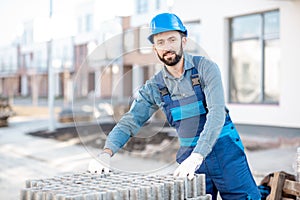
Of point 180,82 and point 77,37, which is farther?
point 77,37

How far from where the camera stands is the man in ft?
10.2

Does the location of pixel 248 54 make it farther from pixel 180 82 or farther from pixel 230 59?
pixel 180 82

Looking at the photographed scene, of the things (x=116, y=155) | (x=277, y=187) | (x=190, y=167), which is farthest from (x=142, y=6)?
(x=190, y=167)

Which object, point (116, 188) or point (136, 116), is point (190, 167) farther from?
point (136, 116)

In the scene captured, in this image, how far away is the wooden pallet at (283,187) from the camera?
4.52 metres

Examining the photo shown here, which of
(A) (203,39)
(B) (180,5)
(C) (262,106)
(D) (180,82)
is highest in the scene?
(B) (180,5)

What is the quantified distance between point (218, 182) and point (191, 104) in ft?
1.73

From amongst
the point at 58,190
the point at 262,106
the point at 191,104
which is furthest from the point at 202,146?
the point at 262,106

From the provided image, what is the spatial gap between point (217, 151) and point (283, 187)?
174 centimetres

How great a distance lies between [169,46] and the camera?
314 centimetres

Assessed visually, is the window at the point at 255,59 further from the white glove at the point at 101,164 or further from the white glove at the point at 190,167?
the white glove at the point at 190,167

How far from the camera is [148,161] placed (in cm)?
1026

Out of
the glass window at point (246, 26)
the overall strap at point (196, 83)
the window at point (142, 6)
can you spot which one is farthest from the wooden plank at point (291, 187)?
the window at point (142, 6)

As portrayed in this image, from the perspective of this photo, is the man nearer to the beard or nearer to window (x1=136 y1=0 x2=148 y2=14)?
the beard
